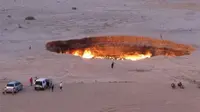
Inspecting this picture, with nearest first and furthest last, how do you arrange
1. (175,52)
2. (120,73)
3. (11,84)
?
(11,84)
(120,73)
(175,52)

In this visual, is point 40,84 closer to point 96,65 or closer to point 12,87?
point 12,87

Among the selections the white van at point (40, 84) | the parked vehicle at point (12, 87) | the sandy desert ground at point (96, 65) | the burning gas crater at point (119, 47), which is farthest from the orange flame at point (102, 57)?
the parked vehicle at point (12, 87)

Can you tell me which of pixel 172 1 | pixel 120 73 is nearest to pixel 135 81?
pixel 120 73

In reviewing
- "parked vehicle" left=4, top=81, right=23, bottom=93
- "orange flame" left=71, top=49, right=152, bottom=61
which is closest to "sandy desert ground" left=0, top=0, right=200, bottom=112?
"parked vehicle" left=4, top=81, right=23, bottom=93

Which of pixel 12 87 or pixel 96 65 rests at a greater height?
pixel 96 65

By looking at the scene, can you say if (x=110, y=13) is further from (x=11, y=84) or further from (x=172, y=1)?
(x=11, y=84)

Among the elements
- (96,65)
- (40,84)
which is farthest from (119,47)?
(40,84)
